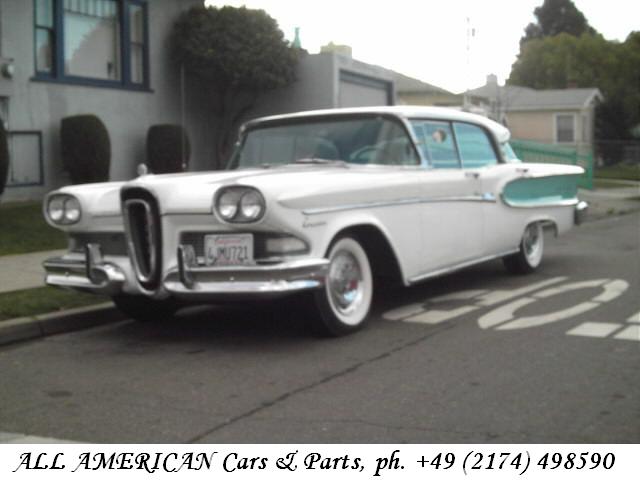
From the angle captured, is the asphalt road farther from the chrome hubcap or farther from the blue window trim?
the blue window trim

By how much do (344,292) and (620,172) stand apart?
22185 millimetres

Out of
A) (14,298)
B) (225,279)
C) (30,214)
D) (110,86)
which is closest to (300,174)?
(225,279)

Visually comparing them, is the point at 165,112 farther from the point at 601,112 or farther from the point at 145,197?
the point at 601,112

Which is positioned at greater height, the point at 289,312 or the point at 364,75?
the point at 364,75

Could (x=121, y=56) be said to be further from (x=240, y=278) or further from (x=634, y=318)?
(x=634, y=318)

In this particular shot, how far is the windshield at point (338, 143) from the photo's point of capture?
294 inches

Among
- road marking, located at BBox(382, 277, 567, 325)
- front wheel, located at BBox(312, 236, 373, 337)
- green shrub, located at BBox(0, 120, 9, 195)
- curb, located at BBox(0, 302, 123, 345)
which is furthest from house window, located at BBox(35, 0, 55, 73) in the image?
front wheel, located at BBox(312, 236, 373, 337)

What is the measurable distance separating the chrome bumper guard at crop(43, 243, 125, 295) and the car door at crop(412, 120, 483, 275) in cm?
245

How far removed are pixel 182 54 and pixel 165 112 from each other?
3.79 ft

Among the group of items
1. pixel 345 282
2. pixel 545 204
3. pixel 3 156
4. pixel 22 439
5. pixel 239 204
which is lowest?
pixel 22 439

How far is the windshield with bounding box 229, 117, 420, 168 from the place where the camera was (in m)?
7.46

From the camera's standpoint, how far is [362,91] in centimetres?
2056

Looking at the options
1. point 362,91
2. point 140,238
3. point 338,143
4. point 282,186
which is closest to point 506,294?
point 338,143

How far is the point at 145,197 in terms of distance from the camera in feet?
20.3
